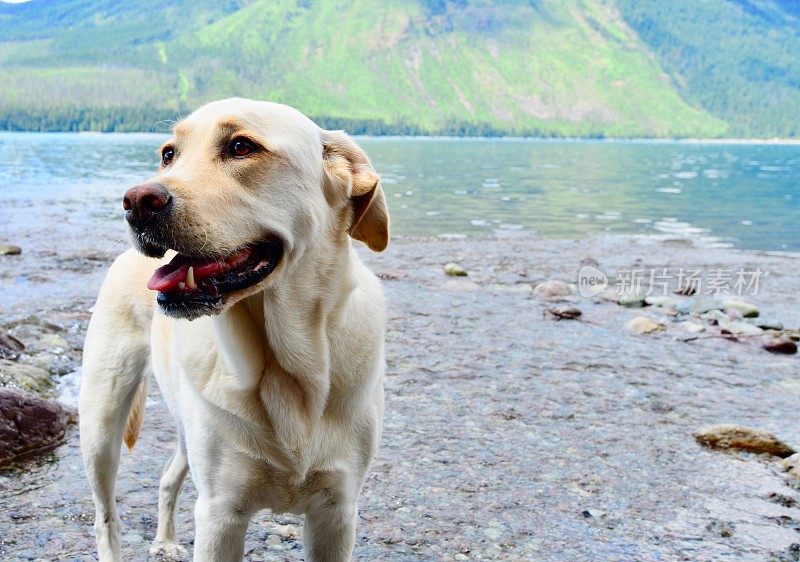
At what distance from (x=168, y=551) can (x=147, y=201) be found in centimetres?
261

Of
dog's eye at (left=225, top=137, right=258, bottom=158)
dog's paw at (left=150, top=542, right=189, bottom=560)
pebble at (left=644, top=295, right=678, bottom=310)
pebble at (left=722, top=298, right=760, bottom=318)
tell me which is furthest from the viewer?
pebble at (left=644, top=295, right=678, bottom=310)

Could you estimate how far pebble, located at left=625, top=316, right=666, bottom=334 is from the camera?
10570mm

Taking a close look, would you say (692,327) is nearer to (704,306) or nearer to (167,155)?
(704,306)

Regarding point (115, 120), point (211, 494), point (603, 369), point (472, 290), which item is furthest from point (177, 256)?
point (115, 120)

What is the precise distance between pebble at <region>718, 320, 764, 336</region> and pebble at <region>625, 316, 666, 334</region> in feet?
2.75

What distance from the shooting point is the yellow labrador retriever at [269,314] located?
288 centimetres

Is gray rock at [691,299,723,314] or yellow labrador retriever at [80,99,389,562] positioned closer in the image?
yellow labrador retriever at [80,99,389,562]

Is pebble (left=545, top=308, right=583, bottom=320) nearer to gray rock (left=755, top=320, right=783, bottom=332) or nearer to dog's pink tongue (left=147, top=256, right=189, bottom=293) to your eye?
gray rock (left=755, top=320, right=783, bottom=332)

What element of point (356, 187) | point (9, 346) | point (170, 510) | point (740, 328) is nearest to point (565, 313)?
point (740, 328)

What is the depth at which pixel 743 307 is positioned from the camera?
11.9m

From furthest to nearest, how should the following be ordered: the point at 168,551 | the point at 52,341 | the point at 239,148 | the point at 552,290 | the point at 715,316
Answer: the point at 552,290
the point at 715,316
the point at 52,341
the point at 168,551
the point at 239,148

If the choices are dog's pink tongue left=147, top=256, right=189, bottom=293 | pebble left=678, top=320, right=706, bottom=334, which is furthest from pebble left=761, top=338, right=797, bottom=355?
dog's pink tongue left=147, top=256, right=189, bottom=293

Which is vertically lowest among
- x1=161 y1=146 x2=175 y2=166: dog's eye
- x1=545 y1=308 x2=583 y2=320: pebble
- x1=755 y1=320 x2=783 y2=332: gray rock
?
x1=545 y1=308 x2=583 y2=320: pebble

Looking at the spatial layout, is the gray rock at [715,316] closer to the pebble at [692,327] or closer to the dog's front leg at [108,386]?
the pebble at [692,327]
